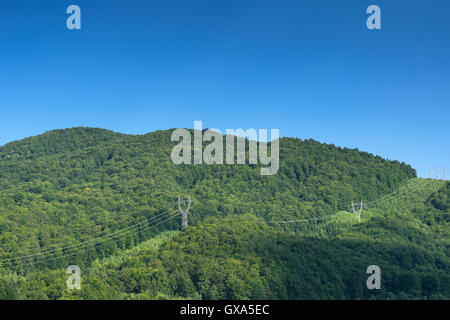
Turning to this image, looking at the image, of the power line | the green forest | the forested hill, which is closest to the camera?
the green forest

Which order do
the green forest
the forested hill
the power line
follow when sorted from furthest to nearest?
the forested hill
the power line
the green forest

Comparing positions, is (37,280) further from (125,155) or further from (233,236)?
(125,155)

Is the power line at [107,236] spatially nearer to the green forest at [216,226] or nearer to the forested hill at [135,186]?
the green forest at [216,226]

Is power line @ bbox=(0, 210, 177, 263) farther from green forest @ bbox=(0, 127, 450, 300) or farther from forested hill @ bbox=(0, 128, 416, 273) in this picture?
forested hill @ bbox=(0, 128, 416, 273)

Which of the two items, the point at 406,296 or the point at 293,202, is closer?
the point at 406,296

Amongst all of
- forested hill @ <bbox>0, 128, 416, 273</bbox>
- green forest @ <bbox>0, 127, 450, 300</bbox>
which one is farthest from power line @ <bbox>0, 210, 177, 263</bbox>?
forested hill @ <bbox>0, 128, 416, 273</bbox>
